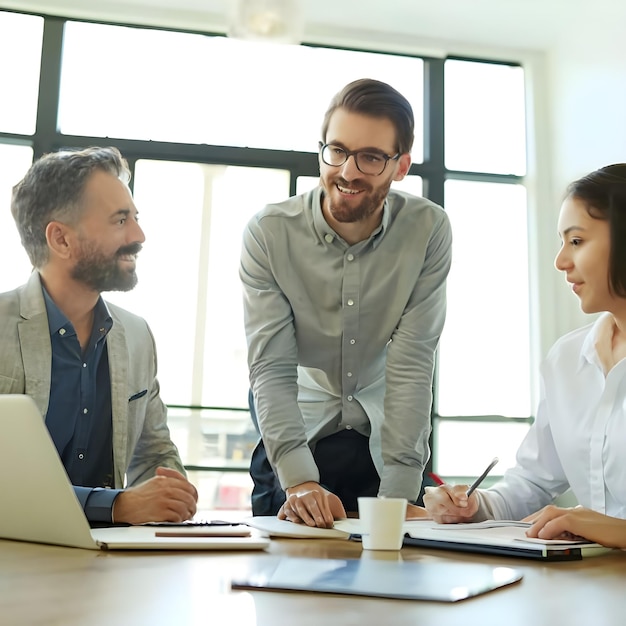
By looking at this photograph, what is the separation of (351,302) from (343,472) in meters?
0.44

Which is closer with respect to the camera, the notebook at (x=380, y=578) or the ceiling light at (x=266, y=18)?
the notebook at (x=380, y=578)

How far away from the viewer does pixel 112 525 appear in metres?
1.43

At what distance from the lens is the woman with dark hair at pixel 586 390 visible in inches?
66.8

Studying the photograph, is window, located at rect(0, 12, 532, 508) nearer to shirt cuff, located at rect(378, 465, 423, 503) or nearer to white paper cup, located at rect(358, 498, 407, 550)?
shirt cuff, located at rect(378, 465, 423, 503)

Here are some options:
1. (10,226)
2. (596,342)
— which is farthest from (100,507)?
(10,226)

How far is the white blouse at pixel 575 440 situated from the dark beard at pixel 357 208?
58cm

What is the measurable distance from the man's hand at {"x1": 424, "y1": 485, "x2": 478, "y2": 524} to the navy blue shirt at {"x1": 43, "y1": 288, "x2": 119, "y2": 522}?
0.80 metres

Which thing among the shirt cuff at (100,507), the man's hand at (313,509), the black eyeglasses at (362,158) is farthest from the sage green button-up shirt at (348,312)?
the shirt cuff at (100,507)

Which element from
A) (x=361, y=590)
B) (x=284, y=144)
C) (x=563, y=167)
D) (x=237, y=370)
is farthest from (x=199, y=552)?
(x=563, y=167)

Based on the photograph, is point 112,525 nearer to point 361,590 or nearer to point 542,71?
A: point 361,590

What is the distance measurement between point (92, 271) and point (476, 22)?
12.1ft

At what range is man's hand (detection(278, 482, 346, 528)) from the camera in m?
1.43

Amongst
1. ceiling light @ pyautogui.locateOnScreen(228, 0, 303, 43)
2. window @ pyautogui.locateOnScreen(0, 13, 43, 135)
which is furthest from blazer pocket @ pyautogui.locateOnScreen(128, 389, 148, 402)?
window @ pyautogui.locateOnScreen(0, 13, 43, 135)

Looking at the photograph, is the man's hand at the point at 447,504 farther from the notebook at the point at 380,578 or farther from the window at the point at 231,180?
the window at the point at 231,180
